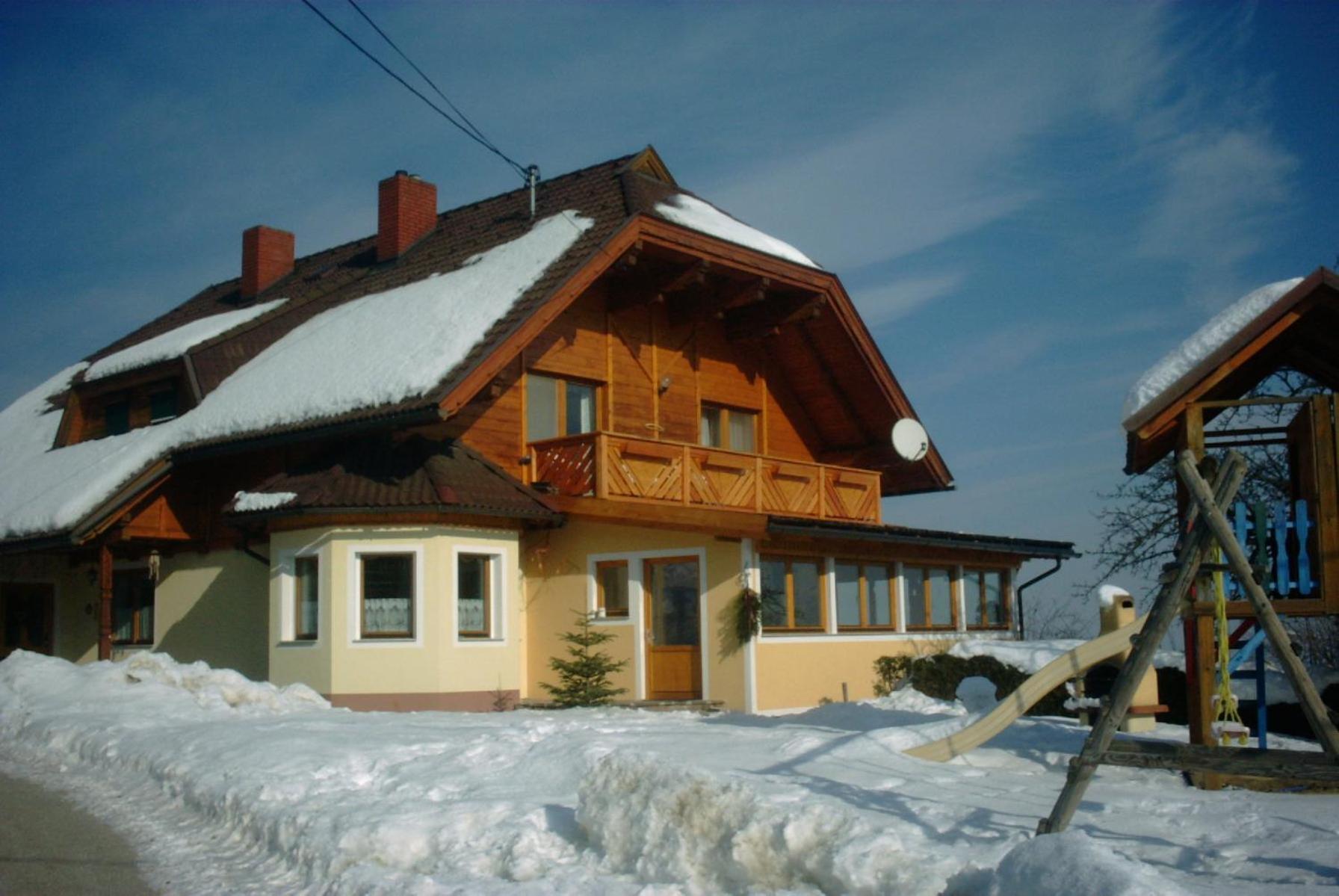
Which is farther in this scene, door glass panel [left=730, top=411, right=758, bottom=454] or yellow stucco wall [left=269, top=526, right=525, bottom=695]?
door glass panel [left=730, top=411, right=758, bottom=454]

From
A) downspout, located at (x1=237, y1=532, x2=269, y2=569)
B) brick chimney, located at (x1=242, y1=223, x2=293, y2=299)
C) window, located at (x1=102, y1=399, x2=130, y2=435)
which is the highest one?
brick chimney, located at (x1=242, y1=223, x2=293, y2=299)

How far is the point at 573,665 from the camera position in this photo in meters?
17.0

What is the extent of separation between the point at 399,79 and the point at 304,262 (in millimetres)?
14064

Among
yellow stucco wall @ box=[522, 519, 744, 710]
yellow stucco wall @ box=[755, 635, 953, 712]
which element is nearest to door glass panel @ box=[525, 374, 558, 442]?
yellow stucco wall @ box=[522, 519, 744, 710]

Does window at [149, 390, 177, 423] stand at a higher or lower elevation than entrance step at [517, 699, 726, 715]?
higher

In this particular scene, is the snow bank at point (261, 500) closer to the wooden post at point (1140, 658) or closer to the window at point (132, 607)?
the window at point (132, 607)

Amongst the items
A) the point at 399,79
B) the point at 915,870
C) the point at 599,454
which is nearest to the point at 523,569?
the point at 599,454

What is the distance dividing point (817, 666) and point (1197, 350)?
33.8 ft

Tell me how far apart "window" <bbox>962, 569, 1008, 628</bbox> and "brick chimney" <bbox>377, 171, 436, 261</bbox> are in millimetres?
11883

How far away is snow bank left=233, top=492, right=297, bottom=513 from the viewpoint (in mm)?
17047

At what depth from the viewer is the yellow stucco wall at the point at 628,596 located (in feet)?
58.3

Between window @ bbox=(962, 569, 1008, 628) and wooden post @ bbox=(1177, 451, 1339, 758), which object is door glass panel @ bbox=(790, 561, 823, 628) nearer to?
window @ bbox=(962, 569, 1008, 628)

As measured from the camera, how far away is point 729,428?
22.4m

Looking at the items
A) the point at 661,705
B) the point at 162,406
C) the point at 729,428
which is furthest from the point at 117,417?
the point at 661,705
